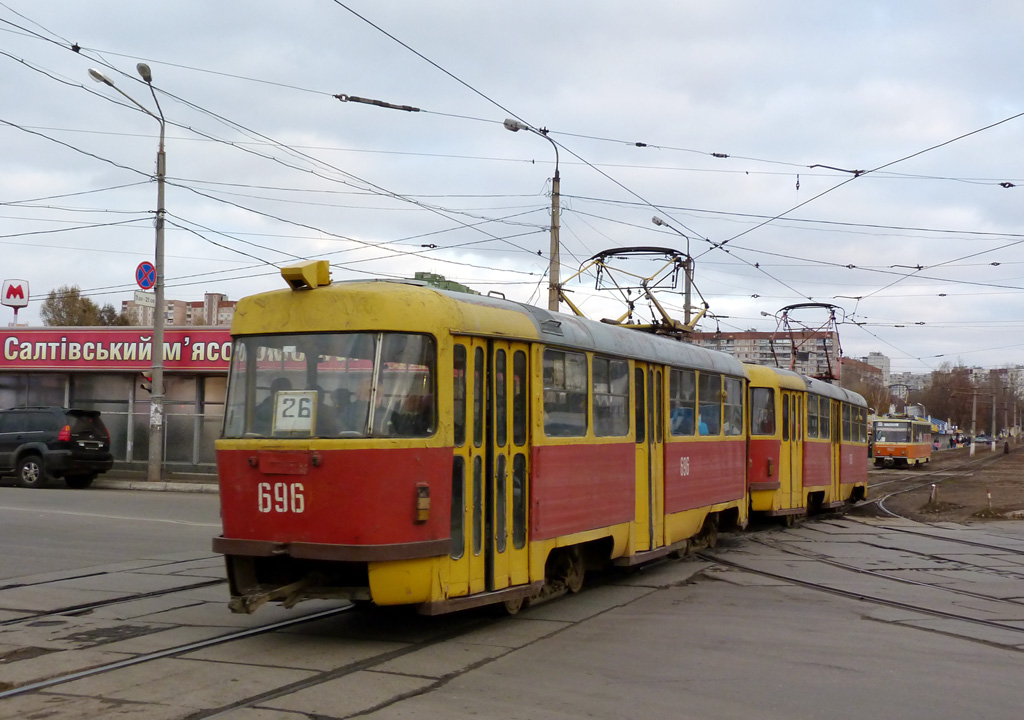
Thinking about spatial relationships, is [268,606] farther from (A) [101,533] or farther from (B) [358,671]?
(A) [101,533]

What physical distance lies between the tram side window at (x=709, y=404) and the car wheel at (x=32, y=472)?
17381 millimetres

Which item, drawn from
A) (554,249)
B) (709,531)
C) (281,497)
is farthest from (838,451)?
(281,497)

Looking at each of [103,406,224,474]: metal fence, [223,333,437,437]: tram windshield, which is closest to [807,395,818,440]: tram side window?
[223,333,437,437]: tram windshield

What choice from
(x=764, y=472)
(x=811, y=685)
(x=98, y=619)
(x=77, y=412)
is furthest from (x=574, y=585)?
(x=77, y=412)

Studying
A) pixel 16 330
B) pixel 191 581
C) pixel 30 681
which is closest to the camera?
pixel 30 681

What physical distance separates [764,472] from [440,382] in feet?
37.8

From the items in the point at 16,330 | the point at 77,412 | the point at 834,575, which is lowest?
the point at 834,575

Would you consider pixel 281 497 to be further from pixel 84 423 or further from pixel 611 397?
pixel 84 423

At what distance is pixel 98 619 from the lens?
8.94 m

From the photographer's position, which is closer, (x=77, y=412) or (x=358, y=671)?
(x=358, y=671)

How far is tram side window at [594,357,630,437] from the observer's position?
1047 cm

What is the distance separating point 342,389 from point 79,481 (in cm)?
2071

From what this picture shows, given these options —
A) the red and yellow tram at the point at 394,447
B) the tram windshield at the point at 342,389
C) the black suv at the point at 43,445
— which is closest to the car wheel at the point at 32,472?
the black suv at the point at 43,445

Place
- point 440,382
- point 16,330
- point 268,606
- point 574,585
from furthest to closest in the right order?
point 16,330 < point 574,585 < point 268,606 < point 440,382
